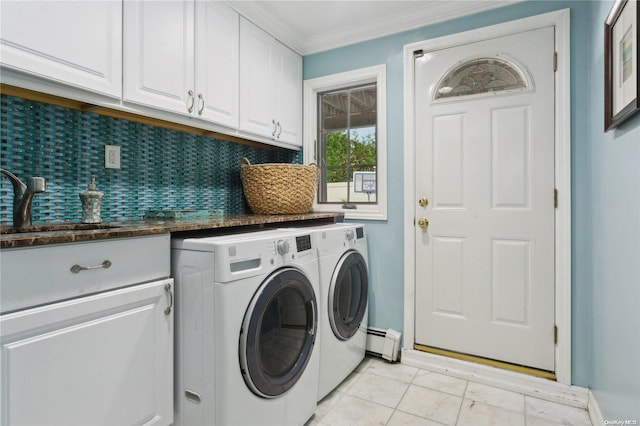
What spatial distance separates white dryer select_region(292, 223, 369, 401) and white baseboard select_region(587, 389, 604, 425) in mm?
1208

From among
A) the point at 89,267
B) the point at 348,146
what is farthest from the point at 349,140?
the point at 89,267

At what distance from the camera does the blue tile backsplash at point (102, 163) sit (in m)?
1.39

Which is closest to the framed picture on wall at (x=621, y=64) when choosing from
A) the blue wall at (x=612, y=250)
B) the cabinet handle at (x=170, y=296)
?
the blue wall at (x=612, y=250)

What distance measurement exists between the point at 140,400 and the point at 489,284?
1939 millimetres

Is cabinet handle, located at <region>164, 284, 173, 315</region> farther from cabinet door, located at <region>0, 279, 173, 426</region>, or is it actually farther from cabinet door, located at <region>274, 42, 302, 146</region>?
cabinet door, located at <region>274, 42, 302, 146</region>

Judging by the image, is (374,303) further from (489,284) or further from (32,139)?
(32,139)

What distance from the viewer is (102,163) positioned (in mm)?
1669

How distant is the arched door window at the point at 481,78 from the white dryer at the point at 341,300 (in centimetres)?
108

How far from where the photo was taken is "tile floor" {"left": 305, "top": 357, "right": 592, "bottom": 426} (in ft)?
5.49

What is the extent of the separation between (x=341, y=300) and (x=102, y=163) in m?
1.46

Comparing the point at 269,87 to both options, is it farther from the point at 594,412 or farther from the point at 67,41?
the point at 594,412

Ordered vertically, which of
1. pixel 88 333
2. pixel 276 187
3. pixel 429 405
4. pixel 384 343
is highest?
pixel 276 187

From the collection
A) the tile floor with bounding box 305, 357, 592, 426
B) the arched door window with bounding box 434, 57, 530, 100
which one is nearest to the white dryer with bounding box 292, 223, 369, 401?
the tile floor with bounding box 305, 357, 592, 426

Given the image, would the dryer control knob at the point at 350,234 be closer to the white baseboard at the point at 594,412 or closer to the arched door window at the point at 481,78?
the arched door window at the point at 481,78
